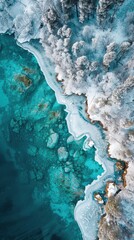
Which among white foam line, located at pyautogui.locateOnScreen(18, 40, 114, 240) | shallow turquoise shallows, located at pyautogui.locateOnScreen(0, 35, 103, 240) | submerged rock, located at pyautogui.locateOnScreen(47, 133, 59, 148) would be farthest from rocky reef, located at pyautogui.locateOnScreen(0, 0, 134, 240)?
Result: shallow turquoise shallows, located at pyautogui.locateOnScreen(0, 35, 103, 240)

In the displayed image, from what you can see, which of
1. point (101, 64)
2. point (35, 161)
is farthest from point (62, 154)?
point (101, 64)

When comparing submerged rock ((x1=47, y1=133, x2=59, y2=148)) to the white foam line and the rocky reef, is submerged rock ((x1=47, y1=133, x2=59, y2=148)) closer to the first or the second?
the rocky reef

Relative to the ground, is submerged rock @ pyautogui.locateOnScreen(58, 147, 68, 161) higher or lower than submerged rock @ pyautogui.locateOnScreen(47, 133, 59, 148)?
lower

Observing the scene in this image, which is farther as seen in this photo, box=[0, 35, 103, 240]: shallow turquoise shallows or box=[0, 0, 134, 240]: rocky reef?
box=[0, 35, 103, 240]: shallow turquoise shallows

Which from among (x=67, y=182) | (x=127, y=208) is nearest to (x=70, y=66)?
(x=67, y=182)

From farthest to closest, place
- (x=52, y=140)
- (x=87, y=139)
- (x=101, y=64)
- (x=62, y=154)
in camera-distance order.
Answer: (x=52, y=140)
(x=62, y=154)
(x=87, y=139)
(x=101, y=64)

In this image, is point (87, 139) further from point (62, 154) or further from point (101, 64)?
point (101, 64)

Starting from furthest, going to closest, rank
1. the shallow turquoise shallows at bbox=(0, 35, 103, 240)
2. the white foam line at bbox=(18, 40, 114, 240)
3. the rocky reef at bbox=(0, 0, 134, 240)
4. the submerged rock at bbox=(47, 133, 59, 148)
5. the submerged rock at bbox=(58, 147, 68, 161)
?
the submerged rock at bbox=(47, 133, 59, 148) → the submerged rock at bbox=(58, 147, 68, 161) → the shallow turquoise shallows at bbox=(0, 35, 103, 240) → the white foam line at bbox=(18, 40, 114, 240) → the rocky reef at bbox=(0, 0, 134, 240)
